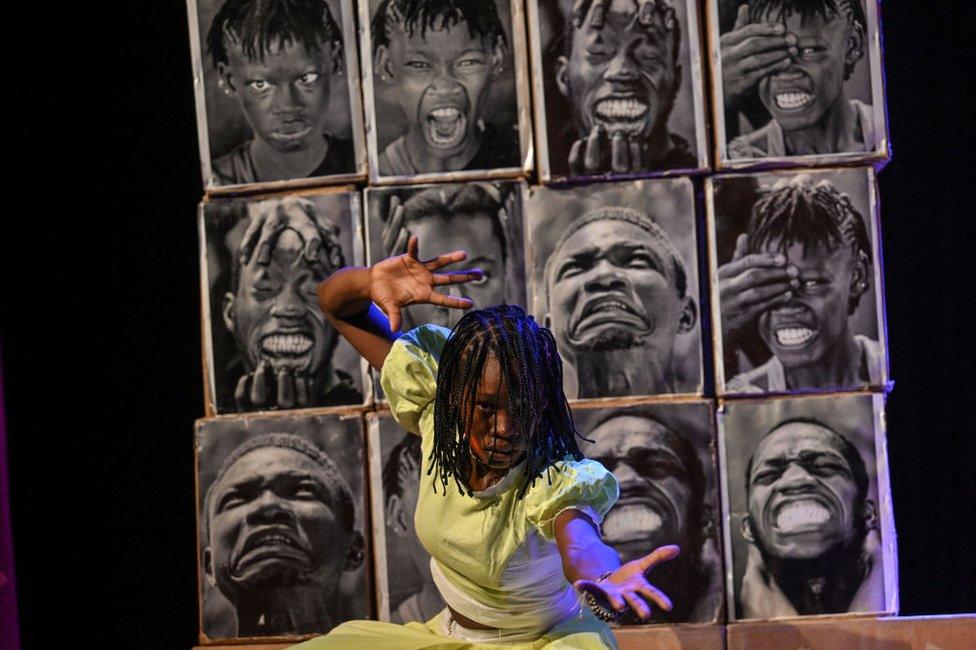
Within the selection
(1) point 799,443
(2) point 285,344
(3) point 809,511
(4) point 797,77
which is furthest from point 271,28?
(3) point 809,511

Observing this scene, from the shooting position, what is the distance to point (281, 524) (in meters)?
3.05

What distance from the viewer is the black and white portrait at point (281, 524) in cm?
304

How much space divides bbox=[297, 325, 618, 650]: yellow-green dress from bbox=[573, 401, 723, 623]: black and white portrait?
822mm

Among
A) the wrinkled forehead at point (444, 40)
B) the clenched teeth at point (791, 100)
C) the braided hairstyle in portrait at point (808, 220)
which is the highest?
the wrinkled forehead at point (444, 40)

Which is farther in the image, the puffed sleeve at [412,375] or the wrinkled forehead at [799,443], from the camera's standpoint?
the wrinkled forehead at [799,443]

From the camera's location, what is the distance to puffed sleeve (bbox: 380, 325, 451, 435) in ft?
7.30

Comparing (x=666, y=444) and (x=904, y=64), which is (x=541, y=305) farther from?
(x=904, y=64)

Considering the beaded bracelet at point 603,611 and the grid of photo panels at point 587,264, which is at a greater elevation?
the grid of photo panels at point 587,264

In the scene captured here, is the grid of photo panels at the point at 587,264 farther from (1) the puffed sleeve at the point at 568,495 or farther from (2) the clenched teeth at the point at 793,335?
(1) the puffed sleeve at the point at 568,495

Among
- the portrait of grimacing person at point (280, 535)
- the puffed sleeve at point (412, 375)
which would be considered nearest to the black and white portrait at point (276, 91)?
the portrait of grimacing person at point (280, 535)

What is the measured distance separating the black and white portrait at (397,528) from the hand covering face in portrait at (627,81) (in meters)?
0.86

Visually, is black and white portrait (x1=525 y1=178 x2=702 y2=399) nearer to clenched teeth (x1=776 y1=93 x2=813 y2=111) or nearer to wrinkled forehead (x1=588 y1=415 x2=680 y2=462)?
wrinkled forehead (x1=588 y1=415 x2=680 y2=462)

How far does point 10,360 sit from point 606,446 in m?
1.81

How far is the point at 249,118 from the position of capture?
3.07 meters
